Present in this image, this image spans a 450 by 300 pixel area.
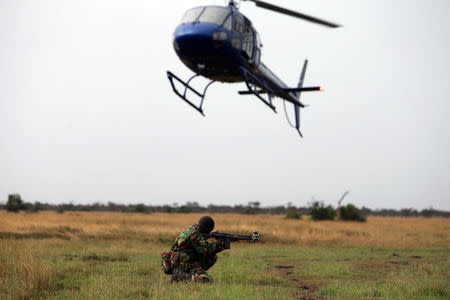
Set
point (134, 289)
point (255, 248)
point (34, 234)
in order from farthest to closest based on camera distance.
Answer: point (34, 234) → point (255, 248) → point (134, 289)

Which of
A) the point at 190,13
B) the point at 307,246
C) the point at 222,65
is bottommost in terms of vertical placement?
the point at 307,246

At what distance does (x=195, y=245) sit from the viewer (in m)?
6.87

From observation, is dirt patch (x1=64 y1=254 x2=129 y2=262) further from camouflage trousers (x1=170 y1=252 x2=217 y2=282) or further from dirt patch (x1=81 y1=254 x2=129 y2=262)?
camouflage trousers (x1=170 y1=252 x2=217 y2=282)

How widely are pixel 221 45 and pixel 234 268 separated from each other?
530 centimetres

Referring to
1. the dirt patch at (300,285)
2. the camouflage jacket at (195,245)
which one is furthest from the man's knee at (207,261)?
the dirt patch at (300,285)

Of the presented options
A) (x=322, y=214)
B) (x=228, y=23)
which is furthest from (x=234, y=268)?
(x=322, y=214)

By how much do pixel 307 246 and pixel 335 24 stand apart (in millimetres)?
8918

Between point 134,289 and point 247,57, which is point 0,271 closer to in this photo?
point 134,289

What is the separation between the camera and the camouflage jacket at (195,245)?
687cm

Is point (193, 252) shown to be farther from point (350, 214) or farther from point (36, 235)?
point (350, 214)

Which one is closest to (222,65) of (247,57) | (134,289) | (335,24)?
(247,57)

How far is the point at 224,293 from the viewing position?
6.20 meters

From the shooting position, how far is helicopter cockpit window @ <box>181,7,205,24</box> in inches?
424

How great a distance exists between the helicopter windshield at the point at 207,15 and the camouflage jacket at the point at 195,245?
5.73 m
